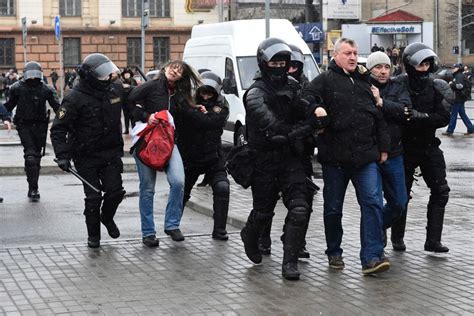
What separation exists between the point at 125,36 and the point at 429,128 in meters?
46.2

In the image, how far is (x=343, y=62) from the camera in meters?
7.98

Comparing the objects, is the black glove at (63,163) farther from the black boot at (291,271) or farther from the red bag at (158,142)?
the black boot at (291,271)

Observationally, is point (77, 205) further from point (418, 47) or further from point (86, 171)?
point (418, 47)

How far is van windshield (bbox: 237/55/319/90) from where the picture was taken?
61.2 ft

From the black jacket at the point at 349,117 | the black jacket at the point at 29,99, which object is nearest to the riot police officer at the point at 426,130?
the black jacket at the point at 349,117

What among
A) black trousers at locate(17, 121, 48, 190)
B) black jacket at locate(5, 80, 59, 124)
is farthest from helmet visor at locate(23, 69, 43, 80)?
black trousers at locate(17, 121, 48, 190)

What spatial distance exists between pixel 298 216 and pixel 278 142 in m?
0.58

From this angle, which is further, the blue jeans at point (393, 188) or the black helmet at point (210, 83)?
the black helmet at point (210, 83)

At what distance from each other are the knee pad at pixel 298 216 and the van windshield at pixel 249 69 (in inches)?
424

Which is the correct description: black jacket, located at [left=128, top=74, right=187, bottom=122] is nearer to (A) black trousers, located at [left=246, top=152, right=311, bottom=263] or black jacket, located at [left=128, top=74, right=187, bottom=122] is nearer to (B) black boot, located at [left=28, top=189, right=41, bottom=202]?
(A) black trousers, located at [left=246, top=152, right=311, bottom=263]

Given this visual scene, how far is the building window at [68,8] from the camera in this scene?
174 feet

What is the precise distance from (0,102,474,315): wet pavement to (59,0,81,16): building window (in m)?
42.7

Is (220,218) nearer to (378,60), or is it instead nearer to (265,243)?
(265,243)

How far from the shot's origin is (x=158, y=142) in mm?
9383
